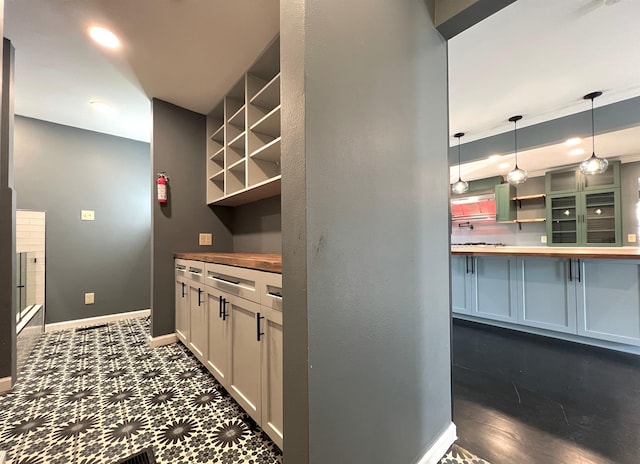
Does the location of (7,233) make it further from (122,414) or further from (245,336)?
(245,336)

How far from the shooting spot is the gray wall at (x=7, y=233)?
6.30 ft

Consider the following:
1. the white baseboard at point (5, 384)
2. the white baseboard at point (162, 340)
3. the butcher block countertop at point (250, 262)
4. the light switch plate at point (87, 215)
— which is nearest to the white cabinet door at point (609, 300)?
the butcher block countertop at point (250, 262)

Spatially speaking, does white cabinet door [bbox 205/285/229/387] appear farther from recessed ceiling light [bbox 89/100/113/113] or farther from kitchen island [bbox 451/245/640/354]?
kitchen island [bbox 451/245/640/354]

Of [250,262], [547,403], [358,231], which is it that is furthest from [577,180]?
[250,262]

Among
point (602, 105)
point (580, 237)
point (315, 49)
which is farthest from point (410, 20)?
point (580, 237)

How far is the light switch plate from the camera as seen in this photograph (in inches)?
131

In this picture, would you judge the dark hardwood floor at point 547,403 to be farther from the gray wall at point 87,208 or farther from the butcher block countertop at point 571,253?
the gray wall at point 87,208

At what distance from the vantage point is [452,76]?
8.15 ft

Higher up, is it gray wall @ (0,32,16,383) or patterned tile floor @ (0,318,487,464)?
gray wall @ (0,32,16,383)

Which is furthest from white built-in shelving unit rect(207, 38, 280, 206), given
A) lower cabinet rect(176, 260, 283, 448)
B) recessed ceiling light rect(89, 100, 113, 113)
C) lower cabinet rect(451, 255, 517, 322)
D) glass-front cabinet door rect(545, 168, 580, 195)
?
glass-front cabinet door rect(545, 168, 580, 195)

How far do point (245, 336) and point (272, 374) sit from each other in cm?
30

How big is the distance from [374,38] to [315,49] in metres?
0.34

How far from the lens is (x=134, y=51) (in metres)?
2.00

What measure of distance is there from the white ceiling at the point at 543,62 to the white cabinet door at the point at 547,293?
66.6 inches
